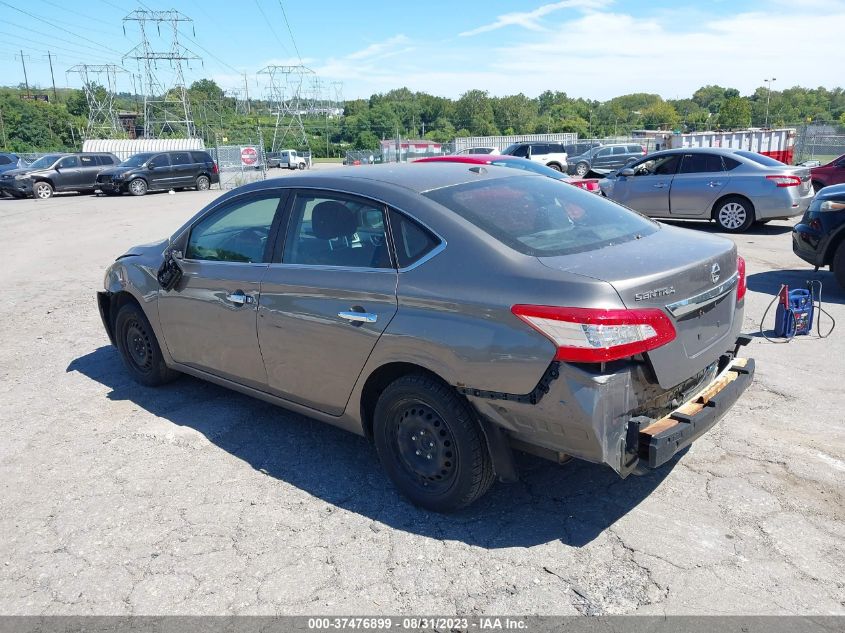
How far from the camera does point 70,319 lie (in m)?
7.84

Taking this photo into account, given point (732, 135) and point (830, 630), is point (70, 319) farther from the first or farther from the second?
point (732, 135)

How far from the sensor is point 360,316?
11.5 ft

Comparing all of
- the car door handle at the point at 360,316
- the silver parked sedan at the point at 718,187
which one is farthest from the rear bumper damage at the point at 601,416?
the silver parked sedan at the point at 718,187

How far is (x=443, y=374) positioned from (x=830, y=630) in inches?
72.9

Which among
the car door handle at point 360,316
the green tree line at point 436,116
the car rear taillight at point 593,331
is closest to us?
the car rear taillight at point 593,331

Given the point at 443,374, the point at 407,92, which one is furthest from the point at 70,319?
the point at 407,92

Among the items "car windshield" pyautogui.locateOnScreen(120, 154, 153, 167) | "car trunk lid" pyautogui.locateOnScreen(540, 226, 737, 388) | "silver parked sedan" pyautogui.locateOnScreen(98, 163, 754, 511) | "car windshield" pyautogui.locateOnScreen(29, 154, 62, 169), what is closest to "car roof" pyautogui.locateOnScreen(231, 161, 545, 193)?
"silver parked sedan" pyautogui.locateOnScreen(98, 163, 754, 511)

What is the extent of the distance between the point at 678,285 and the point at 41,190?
97.6ft

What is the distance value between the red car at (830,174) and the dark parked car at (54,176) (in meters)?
26.3

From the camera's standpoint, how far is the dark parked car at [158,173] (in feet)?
88.0

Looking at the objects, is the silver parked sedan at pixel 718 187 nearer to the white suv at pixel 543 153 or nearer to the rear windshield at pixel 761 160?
the rear windshield at pixel 761 160

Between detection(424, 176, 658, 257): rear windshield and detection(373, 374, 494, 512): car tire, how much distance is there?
2.75ft

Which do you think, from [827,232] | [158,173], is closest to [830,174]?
[827,232]

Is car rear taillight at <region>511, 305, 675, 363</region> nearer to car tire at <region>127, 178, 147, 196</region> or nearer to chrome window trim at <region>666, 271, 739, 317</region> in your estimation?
chrome window trim at <region>666, 271, 739, 317</region>
